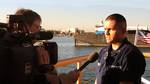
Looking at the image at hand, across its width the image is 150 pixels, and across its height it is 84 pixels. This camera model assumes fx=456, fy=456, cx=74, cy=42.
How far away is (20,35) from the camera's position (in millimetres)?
2051

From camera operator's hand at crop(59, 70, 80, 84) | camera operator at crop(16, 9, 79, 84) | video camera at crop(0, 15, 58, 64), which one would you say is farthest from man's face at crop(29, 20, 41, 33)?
camera operator's hand at crop(59, 70, 80, 84)

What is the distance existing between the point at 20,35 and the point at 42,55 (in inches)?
7.4

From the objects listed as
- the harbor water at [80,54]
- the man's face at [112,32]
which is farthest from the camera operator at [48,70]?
the man's face at [112,32]

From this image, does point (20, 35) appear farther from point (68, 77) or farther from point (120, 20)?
point (120, 20)

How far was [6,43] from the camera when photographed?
201 centimetres

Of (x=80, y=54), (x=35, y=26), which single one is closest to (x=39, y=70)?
(x=35, y=26)

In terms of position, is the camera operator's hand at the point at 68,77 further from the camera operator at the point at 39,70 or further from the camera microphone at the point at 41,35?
the camera microphone at the point at 41,35

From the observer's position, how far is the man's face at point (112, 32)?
11.9 ft

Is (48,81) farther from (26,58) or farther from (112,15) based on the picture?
(112,15)

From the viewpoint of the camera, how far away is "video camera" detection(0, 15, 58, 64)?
2033 mm

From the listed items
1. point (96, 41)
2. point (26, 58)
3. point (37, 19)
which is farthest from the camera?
point (96, 41)

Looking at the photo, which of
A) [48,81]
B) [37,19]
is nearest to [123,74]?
[37,19]

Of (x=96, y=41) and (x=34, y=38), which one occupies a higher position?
(x=34, y=38)

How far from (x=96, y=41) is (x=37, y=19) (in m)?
73.2
